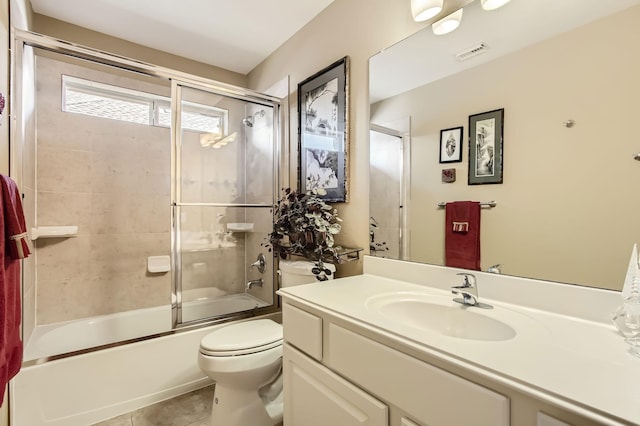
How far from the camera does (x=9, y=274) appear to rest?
1.05 metres

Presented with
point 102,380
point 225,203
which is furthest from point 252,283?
point 102,380

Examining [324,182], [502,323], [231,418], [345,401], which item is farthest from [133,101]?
[502,323]

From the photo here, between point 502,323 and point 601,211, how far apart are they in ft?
1.50

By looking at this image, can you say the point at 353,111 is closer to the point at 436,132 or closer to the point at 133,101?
the point at 436,132

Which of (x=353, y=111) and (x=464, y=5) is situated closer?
(x=464, y=5)

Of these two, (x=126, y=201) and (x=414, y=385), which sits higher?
(x=126, y=201)

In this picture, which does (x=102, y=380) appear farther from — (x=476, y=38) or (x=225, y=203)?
(x=476, y=38)

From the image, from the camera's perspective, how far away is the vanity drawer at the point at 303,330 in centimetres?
107

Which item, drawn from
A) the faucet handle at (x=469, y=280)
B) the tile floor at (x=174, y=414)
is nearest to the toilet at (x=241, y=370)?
the tile floor at (x=174, y=414)

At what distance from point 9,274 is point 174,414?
1.19 meters

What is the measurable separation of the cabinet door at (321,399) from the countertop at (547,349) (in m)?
0.22

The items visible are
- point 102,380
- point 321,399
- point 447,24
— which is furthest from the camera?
point 102,380

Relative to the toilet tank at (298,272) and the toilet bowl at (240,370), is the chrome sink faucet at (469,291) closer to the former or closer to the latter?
the toilet tank at (298,272)

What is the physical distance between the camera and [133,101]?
249 cm
